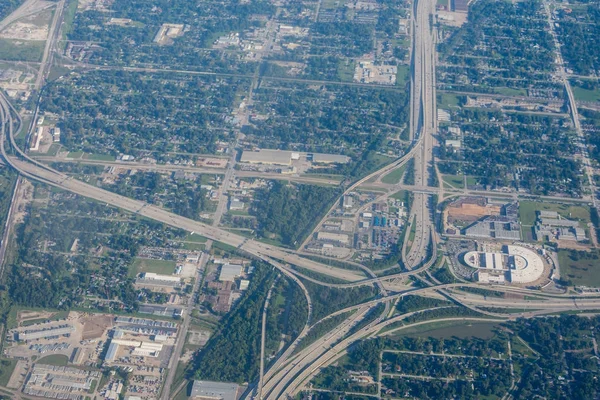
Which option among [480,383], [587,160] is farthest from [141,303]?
[587,160]

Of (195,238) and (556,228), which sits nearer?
(556,228)

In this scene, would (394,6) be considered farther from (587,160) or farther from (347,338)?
(347,338)

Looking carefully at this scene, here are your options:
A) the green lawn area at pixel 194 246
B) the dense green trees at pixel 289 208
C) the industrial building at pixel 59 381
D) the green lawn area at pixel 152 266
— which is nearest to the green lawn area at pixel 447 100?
the dense green trees at pixel 289 208

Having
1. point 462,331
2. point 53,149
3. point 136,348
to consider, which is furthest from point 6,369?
point 462,331

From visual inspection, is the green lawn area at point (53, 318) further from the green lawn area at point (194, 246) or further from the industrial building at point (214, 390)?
the industrial building at point (214, 390)

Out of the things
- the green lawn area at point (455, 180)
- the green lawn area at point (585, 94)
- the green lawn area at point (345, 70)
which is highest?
the green lawn area at point (585, 94)

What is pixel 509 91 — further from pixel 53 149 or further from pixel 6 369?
pixel 6 369

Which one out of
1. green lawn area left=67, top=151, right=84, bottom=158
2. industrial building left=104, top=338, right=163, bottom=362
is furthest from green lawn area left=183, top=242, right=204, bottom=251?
green lawn area left=67, top=151, right=84, bottom=158
